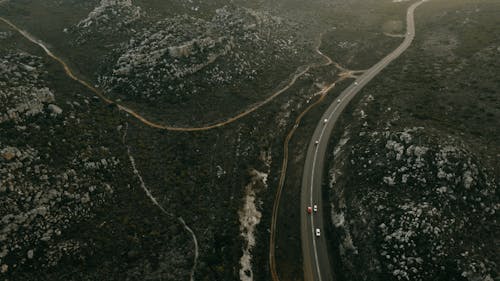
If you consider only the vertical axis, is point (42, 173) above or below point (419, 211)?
below

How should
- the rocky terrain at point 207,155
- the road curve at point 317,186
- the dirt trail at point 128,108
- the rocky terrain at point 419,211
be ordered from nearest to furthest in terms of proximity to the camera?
the rocky terrain at point 207,155, the rocky terrain at point 419,211, the road curve at point 317,186, the dirt trail at point 128,108

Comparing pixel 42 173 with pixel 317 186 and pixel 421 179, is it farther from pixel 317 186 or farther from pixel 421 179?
pixel 421 179

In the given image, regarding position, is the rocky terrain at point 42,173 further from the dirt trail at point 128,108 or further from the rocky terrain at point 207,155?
the dirt trail at point 128,108

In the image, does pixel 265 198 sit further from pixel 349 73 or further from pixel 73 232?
pixel 349 73

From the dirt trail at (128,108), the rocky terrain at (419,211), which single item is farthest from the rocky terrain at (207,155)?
the dirt trail at (128,108)

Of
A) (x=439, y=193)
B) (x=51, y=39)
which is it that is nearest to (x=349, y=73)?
(x=439, y=193)

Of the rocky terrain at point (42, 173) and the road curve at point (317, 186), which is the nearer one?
the rocky terrain at point (42, 173)

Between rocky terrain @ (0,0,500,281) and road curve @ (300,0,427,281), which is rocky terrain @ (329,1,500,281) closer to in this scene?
rocky terrain @ (0,0,500,281)

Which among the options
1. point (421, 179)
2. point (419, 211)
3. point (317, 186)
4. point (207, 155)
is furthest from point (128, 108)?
point (419, 211)

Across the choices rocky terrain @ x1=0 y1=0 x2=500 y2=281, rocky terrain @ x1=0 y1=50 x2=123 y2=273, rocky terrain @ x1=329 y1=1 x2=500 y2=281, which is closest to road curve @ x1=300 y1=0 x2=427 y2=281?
rocky terrain @ x1=0 y1=0 x2=500 y2=281
